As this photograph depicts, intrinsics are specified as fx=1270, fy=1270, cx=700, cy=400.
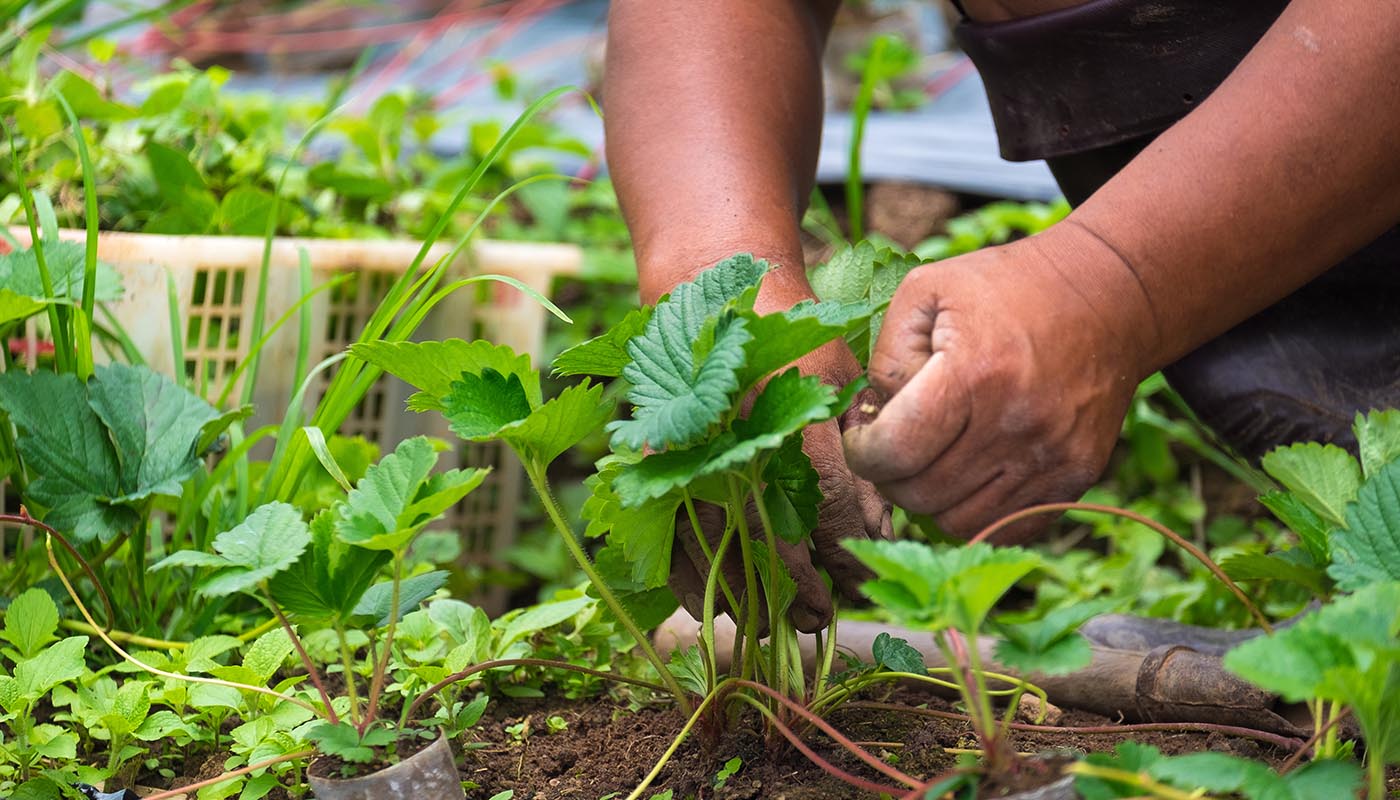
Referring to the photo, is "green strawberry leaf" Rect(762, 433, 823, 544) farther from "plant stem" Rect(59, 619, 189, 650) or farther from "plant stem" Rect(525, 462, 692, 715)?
"plant stem" Rect(59, 619, 189, 650)

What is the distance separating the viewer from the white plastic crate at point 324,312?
1.42 meters

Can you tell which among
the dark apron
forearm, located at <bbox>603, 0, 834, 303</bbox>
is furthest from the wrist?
the dark apron

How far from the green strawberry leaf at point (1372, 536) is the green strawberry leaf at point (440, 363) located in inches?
19.4

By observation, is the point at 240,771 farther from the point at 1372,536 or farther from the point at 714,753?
the point at 1372,536

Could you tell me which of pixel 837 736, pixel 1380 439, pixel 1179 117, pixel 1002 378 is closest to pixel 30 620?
pixel 837 736

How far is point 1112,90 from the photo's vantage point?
124cm

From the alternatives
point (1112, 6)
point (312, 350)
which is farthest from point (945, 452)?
point (312, 350)

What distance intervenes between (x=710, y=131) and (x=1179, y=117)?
476 mm

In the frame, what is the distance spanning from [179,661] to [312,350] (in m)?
0.61

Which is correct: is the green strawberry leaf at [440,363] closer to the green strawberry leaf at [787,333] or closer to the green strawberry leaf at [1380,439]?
the green strawberry leaf at [787,333]

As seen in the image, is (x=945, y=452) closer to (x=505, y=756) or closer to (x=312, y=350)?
(x=505, y=756)

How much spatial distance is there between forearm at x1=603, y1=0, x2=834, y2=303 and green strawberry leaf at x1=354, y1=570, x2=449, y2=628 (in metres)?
0.30

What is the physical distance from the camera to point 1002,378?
0.78 m

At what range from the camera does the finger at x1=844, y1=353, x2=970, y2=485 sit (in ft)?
2.47
